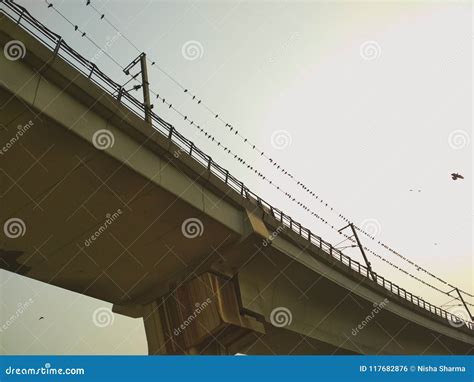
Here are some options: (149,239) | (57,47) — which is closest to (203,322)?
(149,239)

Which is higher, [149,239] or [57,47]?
[57,47]

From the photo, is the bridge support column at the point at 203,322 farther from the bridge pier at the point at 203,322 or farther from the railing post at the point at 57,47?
the railing post at the point at 57,47

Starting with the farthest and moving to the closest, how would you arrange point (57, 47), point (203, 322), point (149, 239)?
1. point (203, 322)
2. point (149, 239)
3. point (57, 47)

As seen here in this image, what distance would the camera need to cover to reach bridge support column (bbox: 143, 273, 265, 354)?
604 inches

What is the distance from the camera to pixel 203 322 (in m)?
15.4

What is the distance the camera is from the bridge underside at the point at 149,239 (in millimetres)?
10531

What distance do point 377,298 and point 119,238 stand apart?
1652 centimetres

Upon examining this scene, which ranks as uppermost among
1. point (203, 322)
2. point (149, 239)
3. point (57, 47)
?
point (57, 47)

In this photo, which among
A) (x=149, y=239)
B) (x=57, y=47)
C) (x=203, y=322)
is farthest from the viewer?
(x=203, y=322)

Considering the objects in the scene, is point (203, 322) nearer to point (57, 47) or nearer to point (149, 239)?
point (149, 239)

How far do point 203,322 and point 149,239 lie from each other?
13.1 ft

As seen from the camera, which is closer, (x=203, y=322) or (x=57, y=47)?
(x=57, y=47)

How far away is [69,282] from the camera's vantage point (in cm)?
1586

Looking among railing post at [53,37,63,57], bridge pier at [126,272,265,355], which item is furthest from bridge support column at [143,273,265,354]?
railing post at [53,37,63,57]
